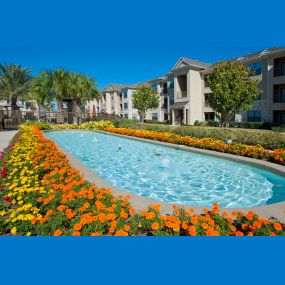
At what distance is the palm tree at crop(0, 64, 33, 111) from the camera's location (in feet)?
126

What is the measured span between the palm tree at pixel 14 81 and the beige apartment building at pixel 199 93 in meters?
25.9

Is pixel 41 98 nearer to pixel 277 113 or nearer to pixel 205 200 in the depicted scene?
pixel 277 113

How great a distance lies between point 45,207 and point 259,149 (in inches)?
382

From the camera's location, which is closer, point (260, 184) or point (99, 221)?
point (99, 221)

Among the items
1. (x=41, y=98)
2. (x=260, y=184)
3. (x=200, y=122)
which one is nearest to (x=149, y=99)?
(x=200, y=122)

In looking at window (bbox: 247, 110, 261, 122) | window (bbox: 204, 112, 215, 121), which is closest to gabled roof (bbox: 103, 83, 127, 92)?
window (bbox: 204, 112, 215, 121)

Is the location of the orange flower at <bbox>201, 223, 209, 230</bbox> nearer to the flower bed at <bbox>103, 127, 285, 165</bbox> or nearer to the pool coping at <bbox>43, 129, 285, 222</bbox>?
the pool coping at <bbox>43, 129, 285, 222</bbox>

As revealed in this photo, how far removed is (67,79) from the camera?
126 feet

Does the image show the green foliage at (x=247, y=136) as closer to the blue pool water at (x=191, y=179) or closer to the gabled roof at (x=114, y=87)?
the blue pool water at (x=191, y=179)

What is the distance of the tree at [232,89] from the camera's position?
22938 mm

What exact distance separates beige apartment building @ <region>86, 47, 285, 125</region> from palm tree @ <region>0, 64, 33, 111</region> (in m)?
25.9

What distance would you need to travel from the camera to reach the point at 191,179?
9758mm

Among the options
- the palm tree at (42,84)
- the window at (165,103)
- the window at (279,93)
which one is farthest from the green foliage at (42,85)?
the window at (279,93)

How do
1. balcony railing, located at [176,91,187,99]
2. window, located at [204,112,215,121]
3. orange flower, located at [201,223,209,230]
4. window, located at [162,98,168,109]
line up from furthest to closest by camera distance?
window, located at [162,98,168,109]
balcony railing, located at [176,91,187,99]
window, located at [204,112,215,121]
orange flower, located at [201,223,209,230]
